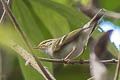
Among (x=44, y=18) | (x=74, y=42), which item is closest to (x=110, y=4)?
(x=44, y=18)

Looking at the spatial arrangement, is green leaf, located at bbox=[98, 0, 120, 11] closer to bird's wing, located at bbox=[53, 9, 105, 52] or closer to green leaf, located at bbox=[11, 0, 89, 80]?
green leaf, located at bbox=[11, 0, 89, 80]

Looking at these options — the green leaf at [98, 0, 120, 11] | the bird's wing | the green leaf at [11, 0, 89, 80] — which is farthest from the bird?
the green leaf at [98, 0, 120, 11]

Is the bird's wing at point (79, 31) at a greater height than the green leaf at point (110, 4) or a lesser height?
greater

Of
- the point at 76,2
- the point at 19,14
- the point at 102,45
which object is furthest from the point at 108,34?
the point at 76,2

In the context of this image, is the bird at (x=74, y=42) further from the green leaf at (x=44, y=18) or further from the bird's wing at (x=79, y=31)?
the green leaf at (x=44, y=18)

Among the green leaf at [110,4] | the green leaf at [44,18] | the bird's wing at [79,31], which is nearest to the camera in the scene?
the bird's wing at [79,31]

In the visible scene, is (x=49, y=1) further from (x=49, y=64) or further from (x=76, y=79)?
(x=76, y=79)

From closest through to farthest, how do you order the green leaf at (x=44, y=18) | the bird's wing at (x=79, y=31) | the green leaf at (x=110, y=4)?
1. the bird's wing at (x=79, y=31)
2. the green leaf at (x=44, y=18)
3. the green leaf at (x=110, y=4)

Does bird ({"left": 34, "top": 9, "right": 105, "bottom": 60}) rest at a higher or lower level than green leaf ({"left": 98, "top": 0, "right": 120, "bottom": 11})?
higher

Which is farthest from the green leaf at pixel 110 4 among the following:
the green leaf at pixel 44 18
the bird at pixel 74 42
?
the bird at pixel 74 42

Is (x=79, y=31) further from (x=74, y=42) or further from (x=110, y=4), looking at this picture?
(x=110, y=4)

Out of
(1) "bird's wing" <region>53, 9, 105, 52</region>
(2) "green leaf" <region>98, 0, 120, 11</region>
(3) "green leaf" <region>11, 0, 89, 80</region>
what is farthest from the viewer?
(2) "green leaf" <region>98, 0, 120, 11</region>
